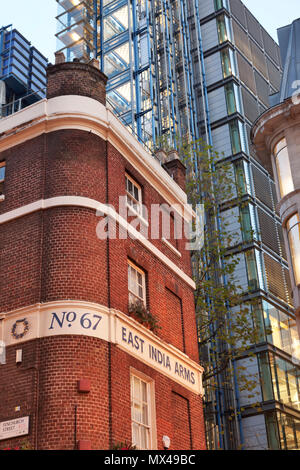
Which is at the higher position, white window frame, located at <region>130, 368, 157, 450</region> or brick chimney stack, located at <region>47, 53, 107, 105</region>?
brick chimney stack, located at <region>47, 53, 107, 105</region>

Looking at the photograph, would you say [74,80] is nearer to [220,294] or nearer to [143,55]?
[220,294]

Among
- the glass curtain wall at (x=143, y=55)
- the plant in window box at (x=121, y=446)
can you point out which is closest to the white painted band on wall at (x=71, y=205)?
the plant in window box at (x=121, y=446)

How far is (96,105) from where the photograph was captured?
21047 millimetres

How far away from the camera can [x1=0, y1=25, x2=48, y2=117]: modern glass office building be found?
85500 millimetres

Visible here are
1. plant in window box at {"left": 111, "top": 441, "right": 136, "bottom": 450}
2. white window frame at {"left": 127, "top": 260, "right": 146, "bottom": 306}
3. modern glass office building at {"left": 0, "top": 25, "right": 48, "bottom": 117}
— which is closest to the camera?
plant in window box at {"left": 111, "top": 441, "right": 136, "bottom": 450}

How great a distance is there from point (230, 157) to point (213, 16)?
47.9 ft

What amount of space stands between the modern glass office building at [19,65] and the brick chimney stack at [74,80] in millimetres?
61985

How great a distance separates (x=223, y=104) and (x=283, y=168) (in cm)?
2521

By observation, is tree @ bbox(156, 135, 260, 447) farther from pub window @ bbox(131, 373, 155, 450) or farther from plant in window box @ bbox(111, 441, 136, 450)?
plant in window box @ bbox(111, 441, 136, 450)

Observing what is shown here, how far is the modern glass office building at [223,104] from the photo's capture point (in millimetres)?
44969

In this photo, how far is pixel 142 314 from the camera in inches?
777

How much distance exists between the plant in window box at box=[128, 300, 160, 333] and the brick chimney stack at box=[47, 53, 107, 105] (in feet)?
21.9

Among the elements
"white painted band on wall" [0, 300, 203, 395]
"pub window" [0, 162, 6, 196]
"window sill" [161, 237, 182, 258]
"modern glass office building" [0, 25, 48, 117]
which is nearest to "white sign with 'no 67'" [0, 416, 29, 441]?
"white painted band on wall" [0, 300, 203, 395]
